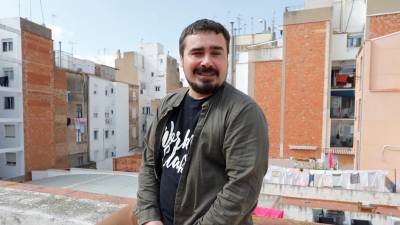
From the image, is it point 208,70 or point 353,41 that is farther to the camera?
point 353,41

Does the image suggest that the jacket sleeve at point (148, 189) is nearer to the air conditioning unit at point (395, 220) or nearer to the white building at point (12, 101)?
the air conditioning unit at point (395, 220)

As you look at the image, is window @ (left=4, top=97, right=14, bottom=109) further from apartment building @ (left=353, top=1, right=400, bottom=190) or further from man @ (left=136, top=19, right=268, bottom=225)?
apartment building @ (left=353, top=1, right=400, bottom=190)

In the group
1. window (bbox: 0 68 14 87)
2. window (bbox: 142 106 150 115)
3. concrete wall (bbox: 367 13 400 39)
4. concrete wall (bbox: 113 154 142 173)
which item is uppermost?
concrete wall (bbox: 367 13 400 39)

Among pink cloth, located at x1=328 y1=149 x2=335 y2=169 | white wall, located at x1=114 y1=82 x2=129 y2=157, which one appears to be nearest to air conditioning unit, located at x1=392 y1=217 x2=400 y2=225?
pink cloth, located at x1=328 y1=149 x2=335 y2=169

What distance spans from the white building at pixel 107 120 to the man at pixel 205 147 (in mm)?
25233

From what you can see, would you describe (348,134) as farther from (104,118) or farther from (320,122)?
(104,118)

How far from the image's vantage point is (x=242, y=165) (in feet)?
3.81

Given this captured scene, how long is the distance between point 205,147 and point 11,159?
21.8 meters

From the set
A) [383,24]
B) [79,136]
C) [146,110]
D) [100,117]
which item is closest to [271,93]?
[383,24]

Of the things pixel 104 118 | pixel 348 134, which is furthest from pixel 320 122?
pixel 104 118

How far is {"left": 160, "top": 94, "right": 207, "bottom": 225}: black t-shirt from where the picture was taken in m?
1.39

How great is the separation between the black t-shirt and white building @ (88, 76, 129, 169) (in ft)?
82.9

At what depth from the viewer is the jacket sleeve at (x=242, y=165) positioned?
1.15m

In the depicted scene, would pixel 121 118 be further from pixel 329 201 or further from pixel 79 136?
pixel 329 201
